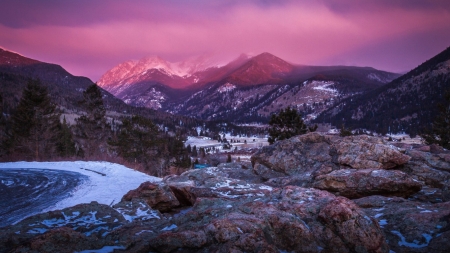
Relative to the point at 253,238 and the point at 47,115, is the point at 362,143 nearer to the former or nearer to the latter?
the point at 253,238

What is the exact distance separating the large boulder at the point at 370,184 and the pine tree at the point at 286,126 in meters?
26.6

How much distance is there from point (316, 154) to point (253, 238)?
10.1 metres

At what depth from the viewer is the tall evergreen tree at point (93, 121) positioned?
1962 inches

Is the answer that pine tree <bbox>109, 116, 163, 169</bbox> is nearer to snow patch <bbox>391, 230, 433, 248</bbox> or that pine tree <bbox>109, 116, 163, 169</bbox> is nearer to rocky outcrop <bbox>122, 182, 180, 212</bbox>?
rocky outcrop <bbox>122, 182, 180, 212</bbox>

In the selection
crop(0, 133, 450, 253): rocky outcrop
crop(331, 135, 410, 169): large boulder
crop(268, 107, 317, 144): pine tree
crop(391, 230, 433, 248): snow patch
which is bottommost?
crop(391, 230, 433, 248): snow patch

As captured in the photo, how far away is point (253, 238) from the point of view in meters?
4.39

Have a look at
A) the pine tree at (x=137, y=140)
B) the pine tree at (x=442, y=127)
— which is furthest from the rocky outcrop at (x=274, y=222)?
the pine tree at (x=137, y=140)

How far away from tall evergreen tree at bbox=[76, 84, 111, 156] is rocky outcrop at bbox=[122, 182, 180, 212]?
43.8 m

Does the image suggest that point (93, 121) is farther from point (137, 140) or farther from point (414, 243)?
point (414, 243)

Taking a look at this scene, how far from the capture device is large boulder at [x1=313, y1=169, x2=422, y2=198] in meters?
8.62

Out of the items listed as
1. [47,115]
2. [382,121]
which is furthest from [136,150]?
[382,121]

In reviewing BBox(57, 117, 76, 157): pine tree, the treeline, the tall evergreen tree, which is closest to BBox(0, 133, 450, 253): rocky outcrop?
the treeline

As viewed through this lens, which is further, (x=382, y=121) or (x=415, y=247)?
(x=382, y=121)

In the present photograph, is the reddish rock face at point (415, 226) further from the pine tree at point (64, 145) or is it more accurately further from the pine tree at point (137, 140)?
the pine tree at point (64, 145)
